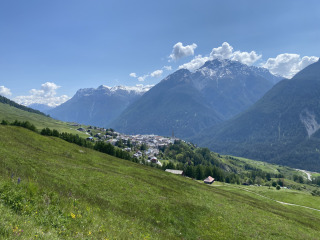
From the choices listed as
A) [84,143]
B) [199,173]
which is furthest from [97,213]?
[199,173]

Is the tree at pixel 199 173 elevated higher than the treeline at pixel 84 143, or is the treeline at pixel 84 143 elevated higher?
the treeline at pixel 84 143

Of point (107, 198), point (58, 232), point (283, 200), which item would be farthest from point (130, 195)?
point (283, 200)

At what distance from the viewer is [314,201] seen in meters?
74.6

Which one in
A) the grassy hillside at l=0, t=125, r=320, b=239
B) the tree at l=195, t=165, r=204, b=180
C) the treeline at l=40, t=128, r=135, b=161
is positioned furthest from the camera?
the tree at l=195, t=165, r=204, b=180

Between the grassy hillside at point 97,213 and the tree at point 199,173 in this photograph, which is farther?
the tree at point 199,173

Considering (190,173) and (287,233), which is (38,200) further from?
(190,173)

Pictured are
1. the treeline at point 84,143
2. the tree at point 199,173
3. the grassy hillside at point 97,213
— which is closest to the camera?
the grassy hillside at point 97,213

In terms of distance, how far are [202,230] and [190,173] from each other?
112900 mm

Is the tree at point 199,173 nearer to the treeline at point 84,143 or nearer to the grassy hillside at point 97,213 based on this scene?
the treeline at point 84,143

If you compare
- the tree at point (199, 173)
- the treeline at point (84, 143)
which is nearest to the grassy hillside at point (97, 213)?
the treeline at point (84, 143)

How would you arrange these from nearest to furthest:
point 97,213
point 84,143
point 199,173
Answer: point 97,213
point 84,143
point 199,173

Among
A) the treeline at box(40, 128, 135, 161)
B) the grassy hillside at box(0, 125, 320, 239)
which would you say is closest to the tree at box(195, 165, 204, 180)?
the treeline at box(40, 128, 135, 161)

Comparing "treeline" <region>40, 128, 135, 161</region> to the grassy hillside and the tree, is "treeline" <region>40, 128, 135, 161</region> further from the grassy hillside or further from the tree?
the tree

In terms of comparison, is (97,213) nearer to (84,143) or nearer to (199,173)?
(84,143)
